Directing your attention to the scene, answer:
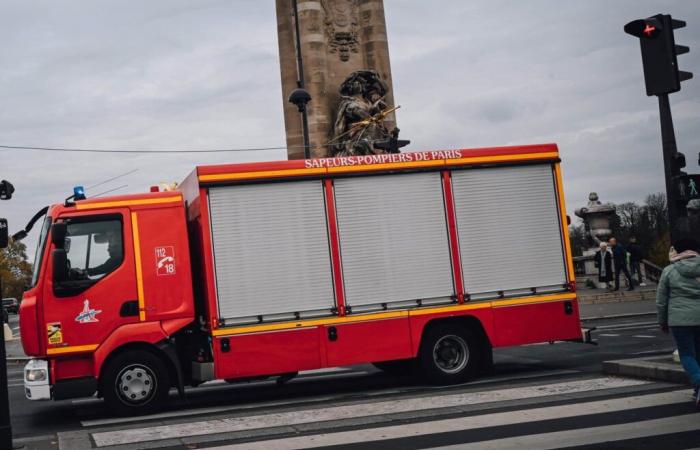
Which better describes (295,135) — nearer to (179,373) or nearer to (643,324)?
(643,324)

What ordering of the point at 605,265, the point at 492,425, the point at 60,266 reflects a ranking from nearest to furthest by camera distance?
the point at 492,425 → the point at 60,266 → the point at 605,265

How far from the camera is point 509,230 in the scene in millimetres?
12117

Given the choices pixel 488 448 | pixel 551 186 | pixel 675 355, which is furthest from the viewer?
pixel 551 186

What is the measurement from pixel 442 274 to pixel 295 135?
16.3 metres

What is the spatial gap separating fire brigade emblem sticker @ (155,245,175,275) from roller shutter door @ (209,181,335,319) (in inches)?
22.1

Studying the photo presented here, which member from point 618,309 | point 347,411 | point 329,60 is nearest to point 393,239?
point 347,411

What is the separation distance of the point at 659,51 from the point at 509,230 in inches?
123

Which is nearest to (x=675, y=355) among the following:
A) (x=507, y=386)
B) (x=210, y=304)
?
(x=507, y=386)

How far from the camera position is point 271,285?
11.3 m

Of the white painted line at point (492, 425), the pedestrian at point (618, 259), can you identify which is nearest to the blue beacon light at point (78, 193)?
the white painted line at point (492, 425)

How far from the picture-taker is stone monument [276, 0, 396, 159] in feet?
84.9

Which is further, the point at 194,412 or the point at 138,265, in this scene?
the point at 138,265

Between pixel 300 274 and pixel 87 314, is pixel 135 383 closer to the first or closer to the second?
pixel 87 314

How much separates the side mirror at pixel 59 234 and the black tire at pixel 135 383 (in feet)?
5.02
